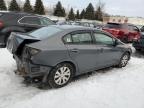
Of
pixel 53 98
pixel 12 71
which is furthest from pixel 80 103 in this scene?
pixel 12 71

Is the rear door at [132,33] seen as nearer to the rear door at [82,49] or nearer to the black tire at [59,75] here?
the rear door at [82,49]

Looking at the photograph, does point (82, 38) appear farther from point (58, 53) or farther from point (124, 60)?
point (124, 60)

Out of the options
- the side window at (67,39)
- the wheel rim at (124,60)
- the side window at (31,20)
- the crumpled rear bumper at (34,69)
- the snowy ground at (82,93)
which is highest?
the side window at (31,20)

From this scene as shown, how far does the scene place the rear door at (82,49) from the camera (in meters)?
5.34

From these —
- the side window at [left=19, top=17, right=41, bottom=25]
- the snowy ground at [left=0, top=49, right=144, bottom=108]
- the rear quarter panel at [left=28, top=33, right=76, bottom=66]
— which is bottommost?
the snowy ground at [left=0, top=49, right=144, bottom=108]

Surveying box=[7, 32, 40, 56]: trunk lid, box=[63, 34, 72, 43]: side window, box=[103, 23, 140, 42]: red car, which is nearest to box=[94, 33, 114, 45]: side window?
box=[63, 34, 72, 43]: side window

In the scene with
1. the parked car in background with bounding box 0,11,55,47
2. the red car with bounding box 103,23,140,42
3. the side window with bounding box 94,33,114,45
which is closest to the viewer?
the side window with bounding box 94,33,114,45

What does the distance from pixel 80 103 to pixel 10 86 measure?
1.86 metres

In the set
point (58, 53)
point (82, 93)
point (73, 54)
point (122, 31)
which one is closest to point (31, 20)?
point (73, 54)

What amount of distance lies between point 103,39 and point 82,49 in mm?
1118

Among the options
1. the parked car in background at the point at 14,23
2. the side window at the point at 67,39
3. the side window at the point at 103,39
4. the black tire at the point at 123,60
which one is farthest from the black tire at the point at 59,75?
the parked car in background at the point at 14,23

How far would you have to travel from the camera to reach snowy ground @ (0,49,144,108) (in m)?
4.45

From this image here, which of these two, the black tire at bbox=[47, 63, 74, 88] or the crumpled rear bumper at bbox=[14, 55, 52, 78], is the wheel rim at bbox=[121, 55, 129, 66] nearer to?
the black tire at bbox=[47, 63, 74, 88]

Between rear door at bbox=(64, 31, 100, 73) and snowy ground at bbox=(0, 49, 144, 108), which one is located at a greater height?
rear door at bbox=(64, 31, 100, 73)
